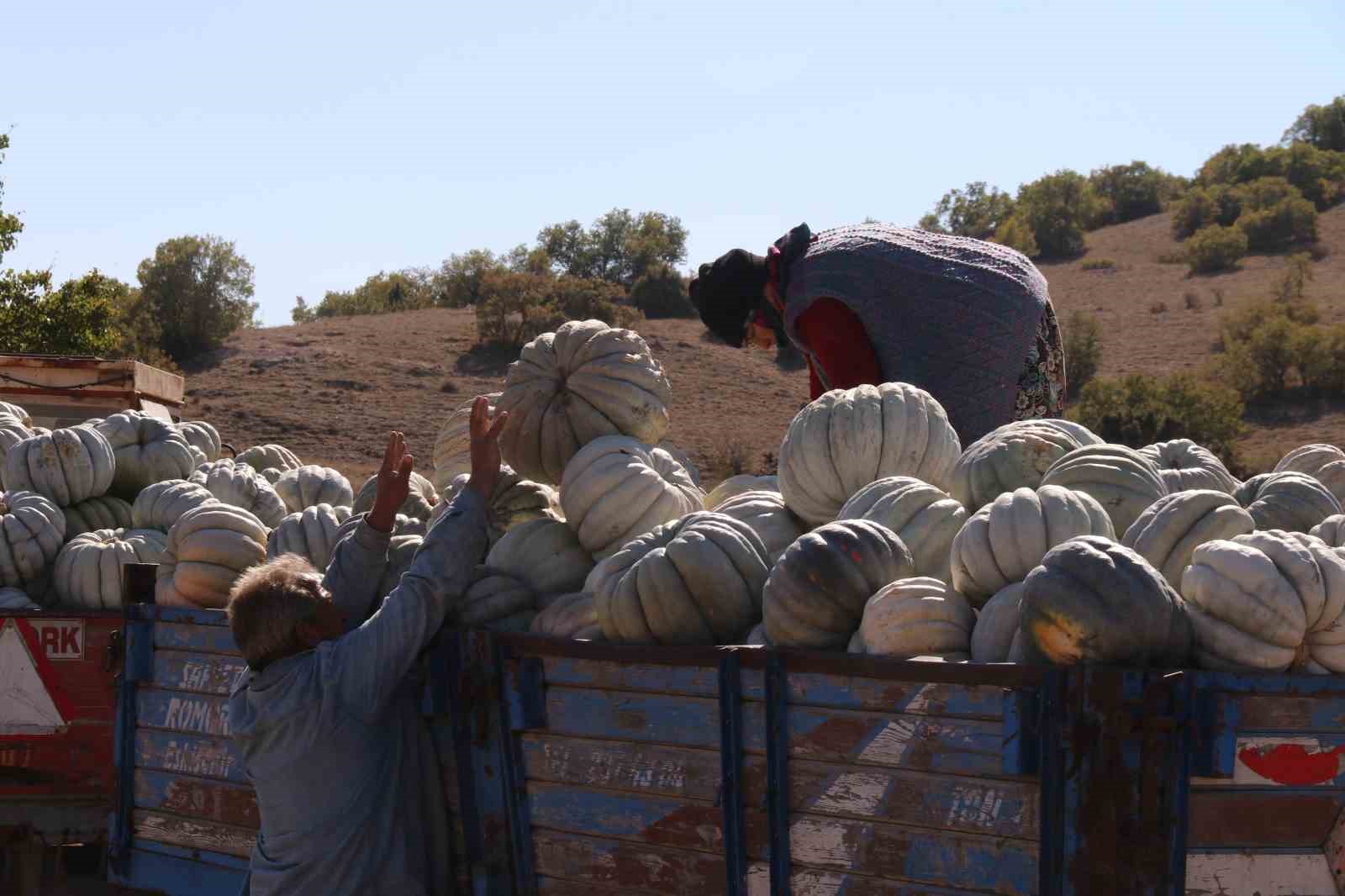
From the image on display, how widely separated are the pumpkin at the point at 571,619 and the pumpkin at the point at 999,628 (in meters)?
1.21

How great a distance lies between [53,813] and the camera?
5773 mm

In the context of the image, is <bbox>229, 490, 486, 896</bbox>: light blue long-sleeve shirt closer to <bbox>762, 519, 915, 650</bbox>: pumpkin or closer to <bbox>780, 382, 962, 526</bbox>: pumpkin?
<bbox>762, 519, 915, 650</bbox>: pumpkin

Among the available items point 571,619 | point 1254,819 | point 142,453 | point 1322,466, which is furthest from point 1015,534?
point 142,453

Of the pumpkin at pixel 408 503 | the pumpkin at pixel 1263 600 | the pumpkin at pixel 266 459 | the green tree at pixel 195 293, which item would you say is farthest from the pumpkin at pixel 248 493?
the green tree at pixel 195 293

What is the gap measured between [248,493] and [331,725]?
2995mm

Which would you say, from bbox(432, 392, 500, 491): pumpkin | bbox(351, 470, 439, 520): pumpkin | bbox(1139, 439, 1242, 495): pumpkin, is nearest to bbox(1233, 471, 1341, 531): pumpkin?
bbox(1139, 439, 1242, 495): pumpkin

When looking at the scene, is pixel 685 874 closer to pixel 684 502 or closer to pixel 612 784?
pixel 612 784

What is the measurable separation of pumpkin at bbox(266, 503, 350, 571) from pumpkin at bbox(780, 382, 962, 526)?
5.96ft

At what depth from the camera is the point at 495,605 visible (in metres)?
4.77

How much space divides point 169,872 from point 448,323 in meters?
31.6

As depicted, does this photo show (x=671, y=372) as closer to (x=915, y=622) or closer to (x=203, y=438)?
(x=203, y=438)

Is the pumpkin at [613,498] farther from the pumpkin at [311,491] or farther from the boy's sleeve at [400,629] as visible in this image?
the pumpkin at [311,491]

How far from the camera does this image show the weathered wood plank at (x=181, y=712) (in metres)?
5.12

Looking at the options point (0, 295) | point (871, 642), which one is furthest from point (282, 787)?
point (0, 295)
